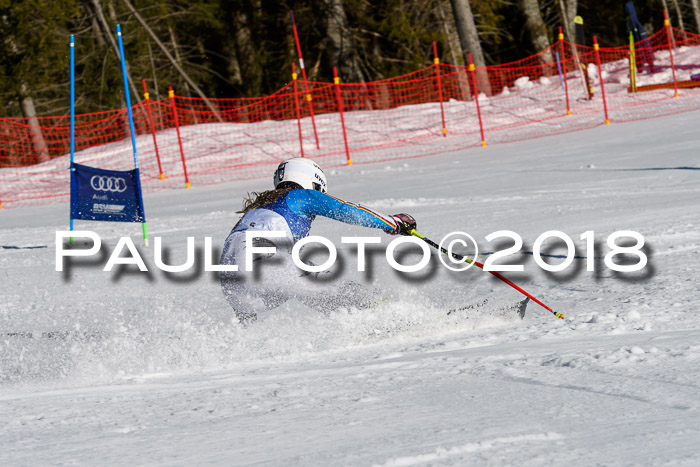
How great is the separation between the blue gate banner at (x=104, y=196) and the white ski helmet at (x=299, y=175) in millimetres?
4696

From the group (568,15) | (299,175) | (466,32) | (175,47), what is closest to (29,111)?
(175,47)

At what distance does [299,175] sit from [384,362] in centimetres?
171

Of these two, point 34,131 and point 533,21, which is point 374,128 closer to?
point 533,21

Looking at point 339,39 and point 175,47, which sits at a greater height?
point 175,47

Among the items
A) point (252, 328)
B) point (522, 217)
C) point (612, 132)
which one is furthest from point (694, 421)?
point (612, 132)

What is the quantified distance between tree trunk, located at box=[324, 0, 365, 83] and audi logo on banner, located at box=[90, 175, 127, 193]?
19.2m

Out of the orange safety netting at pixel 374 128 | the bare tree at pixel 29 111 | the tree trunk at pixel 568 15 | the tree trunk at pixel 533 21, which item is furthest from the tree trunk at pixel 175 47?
the tree trunk at pixel 568 15

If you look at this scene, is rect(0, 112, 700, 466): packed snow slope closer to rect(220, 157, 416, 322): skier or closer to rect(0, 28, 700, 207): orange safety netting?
rect(220, 157, 416, 322): skier

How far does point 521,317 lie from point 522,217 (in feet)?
13.8

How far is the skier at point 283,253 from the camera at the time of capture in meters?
5.27

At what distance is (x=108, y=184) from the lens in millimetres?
10055

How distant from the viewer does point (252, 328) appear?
211 inches

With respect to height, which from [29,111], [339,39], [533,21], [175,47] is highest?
[175,47]

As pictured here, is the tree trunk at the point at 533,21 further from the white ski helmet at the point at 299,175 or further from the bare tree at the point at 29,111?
the white ski helmet at the point at 299,175
